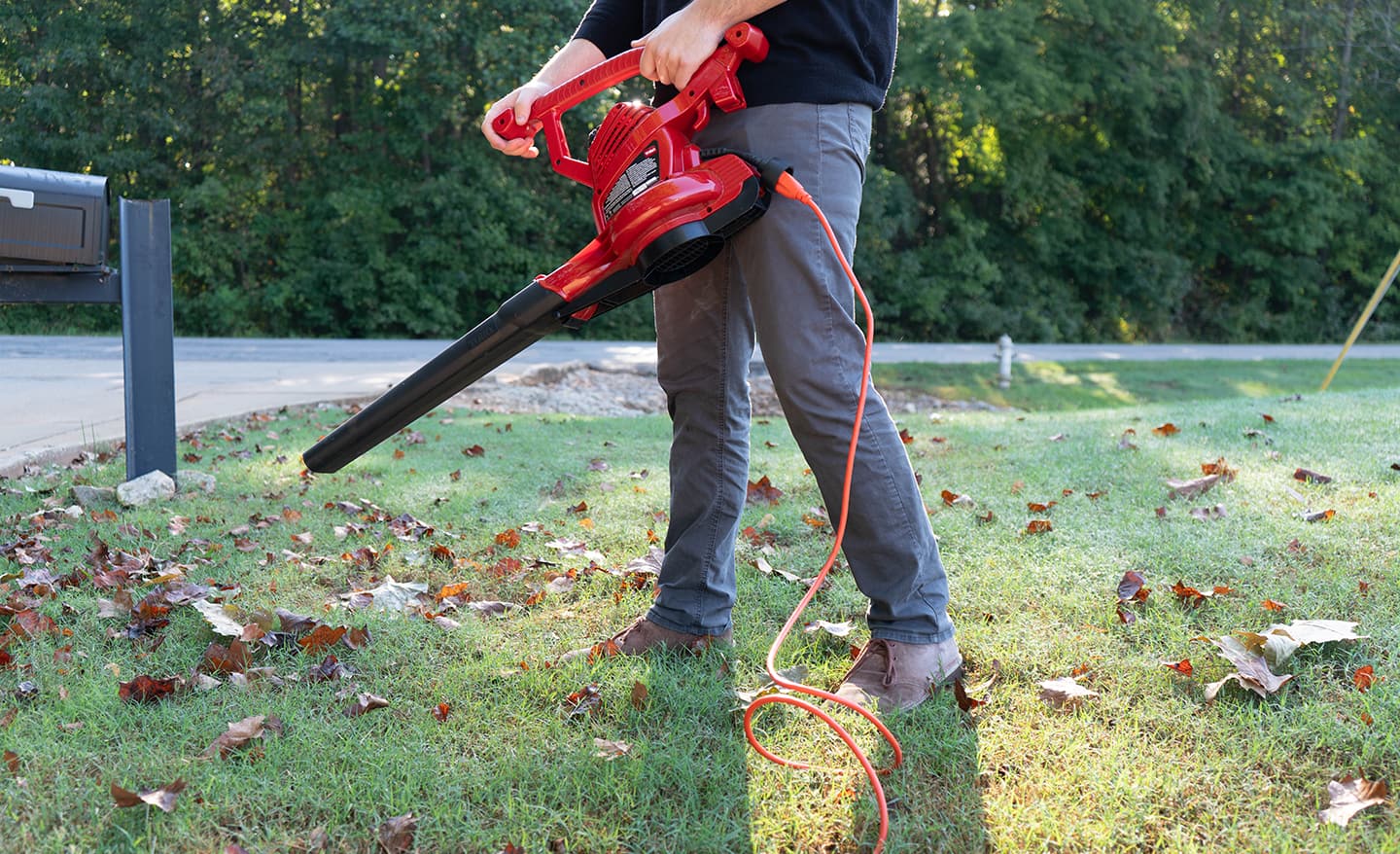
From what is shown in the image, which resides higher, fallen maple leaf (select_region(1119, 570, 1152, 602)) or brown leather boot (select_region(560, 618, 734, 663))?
fallen maple leaf (select_region(1119, 570, 1152, 602))

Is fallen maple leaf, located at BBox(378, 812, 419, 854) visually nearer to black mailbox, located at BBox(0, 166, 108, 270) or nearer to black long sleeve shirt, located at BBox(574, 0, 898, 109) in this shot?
black long sleeve shirt, located at BBox(574, 0, 898, 109)

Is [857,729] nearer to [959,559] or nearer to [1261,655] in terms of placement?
[1261,655]

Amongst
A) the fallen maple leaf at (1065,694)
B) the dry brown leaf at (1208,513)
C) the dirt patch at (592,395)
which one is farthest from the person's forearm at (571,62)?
the dirt patch at (592,395)

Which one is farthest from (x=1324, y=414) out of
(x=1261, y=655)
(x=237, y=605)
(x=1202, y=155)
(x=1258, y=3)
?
(x=1258, y=3)

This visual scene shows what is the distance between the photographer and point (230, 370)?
911cm

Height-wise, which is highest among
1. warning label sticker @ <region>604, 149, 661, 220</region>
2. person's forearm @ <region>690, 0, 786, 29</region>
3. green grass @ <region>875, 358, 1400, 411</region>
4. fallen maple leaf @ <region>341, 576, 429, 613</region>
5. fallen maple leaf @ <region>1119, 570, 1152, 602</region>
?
person's forearm @ <region>690, 0, 786, 29</region>

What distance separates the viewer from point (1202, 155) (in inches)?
824

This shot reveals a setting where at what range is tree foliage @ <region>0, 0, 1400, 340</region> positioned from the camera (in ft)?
52.1

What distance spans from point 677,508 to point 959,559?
96cm

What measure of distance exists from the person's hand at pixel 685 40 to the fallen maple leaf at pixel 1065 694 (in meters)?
1.41

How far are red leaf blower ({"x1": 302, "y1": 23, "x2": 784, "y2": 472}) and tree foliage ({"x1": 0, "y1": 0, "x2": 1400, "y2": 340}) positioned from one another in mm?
14199

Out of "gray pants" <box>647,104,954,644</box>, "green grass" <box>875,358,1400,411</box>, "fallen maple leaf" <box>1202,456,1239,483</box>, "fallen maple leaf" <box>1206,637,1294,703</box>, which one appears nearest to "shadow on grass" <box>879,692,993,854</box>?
"gray pants" <box>647,104,954,644</box>

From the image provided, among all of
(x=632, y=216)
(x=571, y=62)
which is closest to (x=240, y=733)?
(x=632, y=216)

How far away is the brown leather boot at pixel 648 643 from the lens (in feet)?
→ 7.91
